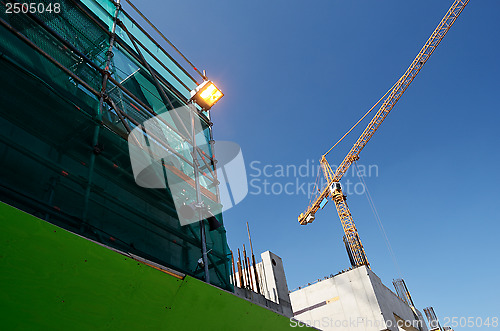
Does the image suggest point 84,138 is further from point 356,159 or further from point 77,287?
point 356,159

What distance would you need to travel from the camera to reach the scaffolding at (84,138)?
4.86 meters

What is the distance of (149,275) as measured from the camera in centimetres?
322

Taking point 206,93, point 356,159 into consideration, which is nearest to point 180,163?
point 206,93

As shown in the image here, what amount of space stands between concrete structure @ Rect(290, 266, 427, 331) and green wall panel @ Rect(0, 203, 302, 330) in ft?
78.4

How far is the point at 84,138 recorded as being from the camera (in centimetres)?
595

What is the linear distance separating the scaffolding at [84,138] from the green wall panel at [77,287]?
217 cm

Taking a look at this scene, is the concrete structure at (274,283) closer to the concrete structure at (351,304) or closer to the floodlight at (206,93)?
the floodlight at (206,93)

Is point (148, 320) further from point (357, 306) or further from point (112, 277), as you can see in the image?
point (357, 306)

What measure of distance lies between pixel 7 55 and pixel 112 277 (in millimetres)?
4474

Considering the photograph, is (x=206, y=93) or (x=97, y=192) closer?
(x=97, y=192)

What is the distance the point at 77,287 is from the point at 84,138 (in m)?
3.95

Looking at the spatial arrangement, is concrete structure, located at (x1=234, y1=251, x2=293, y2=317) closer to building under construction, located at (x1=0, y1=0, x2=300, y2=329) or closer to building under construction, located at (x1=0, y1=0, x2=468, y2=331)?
building under construction, located at (x1=0, y1=0, x2=468, y2=331)

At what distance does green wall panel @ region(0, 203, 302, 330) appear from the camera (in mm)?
2357

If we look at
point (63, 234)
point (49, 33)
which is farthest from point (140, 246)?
point (49, 33)
